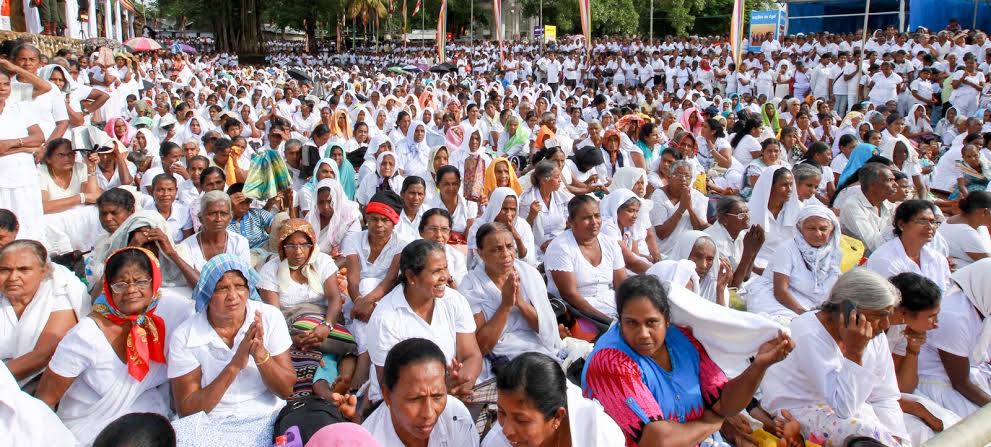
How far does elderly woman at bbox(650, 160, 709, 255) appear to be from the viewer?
5422 mm

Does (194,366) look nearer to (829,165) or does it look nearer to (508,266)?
(508,266)

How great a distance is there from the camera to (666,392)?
2561 millimetres

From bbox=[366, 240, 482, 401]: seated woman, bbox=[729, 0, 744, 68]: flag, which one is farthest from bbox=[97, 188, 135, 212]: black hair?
bbox=[729, 0, 744, 68]: flag

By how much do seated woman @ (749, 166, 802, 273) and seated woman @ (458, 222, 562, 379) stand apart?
7.01 feet

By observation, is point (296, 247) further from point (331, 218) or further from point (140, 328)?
point (331, 218)

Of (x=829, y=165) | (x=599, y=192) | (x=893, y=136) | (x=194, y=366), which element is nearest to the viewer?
(x=194, y=366)

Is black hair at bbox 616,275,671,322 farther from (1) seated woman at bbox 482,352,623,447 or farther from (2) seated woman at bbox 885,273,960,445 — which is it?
(2) seated woman at bbox 885,273,960,445

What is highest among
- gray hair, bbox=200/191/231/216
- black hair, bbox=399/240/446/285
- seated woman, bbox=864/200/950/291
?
gray hair, bbox=200/191/231/216

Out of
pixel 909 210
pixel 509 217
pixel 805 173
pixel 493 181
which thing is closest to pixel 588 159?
pixel 493 181

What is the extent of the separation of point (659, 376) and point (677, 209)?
305 cm

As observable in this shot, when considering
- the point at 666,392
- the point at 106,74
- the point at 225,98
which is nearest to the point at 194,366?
the point at 666,392

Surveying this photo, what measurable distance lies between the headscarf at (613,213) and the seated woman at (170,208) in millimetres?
2846

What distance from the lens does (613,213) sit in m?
4.92

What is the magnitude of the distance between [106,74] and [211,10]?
27.6 m
